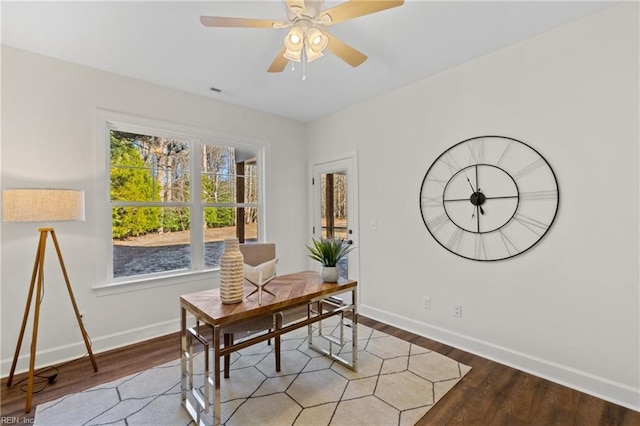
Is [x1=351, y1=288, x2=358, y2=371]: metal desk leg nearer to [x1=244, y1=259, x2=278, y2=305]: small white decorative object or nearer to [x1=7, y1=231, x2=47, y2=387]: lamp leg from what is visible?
[x1=244, y1=259, x2=278, y2=305]: small white decorative object

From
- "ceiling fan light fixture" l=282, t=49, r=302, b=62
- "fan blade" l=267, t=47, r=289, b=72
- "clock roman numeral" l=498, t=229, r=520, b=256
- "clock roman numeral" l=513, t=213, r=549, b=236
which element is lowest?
"clock roman numeral" l=498, t=229, r=520, b=256

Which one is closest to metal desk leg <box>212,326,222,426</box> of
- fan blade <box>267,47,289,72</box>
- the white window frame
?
fan blade <box>267,47,289,72</box>

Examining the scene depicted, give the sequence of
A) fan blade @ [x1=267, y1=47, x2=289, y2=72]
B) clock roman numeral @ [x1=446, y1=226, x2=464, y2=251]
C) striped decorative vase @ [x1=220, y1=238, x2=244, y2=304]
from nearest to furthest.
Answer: striped decorative vase @ [x1=220, y1=238, x2=244, y2=304], fan blade @ [x1=267, y1=47, x2=289, y2=72], clock roman numeral @ [x1=446, y1=226, x2=464, y2=251]

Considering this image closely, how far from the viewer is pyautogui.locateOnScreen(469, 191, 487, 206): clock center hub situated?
2.52m

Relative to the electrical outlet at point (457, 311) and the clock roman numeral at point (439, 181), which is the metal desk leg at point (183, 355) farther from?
the clock roman numeral at point (439, 181)

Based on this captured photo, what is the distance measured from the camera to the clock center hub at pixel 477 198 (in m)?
2.52

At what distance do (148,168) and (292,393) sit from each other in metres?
2.56

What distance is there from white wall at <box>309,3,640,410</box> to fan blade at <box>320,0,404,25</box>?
1.50 metres

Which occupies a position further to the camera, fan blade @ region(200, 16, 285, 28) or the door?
the door

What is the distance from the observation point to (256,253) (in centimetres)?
278

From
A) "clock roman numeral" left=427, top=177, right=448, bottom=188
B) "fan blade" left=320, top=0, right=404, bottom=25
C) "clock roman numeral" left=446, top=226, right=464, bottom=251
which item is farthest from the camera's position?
"clock roman numeral" left=427, top=177, right=448, bottom=188

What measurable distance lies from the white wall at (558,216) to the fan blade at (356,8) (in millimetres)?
1502

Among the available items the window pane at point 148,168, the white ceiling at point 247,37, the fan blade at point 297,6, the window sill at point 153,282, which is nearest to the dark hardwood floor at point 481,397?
the window sill at point 153,282

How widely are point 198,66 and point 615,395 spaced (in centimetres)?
403
